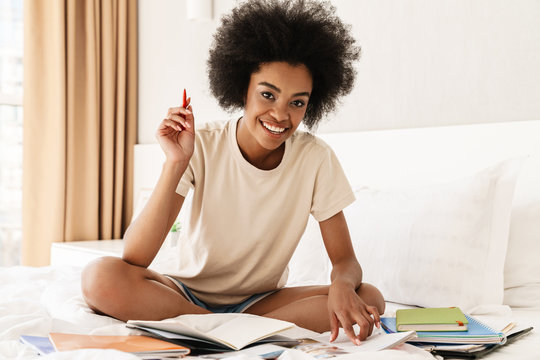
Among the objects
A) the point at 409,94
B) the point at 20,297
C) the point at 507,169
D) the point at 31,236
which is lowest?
the point at 31,236

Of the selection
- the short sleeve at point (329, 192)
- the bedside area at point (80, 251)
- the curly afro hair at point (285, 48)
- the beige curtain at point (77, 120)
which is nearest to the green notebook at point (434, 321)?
the short sleeve at point (329, 192)

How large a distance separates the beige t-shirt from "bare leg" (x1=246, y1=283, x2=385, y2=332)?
2.5 inches

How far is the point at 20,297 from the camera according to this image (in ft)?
5.27

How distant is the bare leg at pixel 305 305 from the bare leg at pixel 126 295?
0.73 feet

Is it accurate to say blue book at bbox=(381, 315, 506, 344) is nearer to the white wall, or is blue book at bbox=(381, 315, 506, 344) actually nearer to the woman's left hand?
the woman's left hand

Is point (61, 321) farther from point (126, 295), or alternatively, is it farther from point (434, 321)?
point (434, 321)

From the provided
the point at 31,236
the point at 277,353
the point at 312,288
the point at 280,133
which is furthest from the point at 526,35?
the point at 31,236

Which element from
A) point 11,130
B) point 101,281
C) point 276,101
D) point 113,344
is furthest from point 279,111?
point 11,130

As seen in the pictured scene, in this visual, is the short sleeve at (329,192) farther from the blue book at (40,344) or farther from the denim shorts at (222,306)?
the blue book at (40,344)

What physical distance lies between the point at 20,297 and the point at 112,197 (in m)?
2.14

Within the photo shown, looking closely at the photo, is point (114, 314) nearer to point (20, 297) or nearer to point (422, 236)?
point (20, 297)

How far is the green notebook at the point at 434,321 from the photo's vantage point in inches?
48.1

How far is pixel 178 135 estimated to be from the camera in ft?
5.01

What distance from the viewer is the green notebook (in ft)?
4.00
